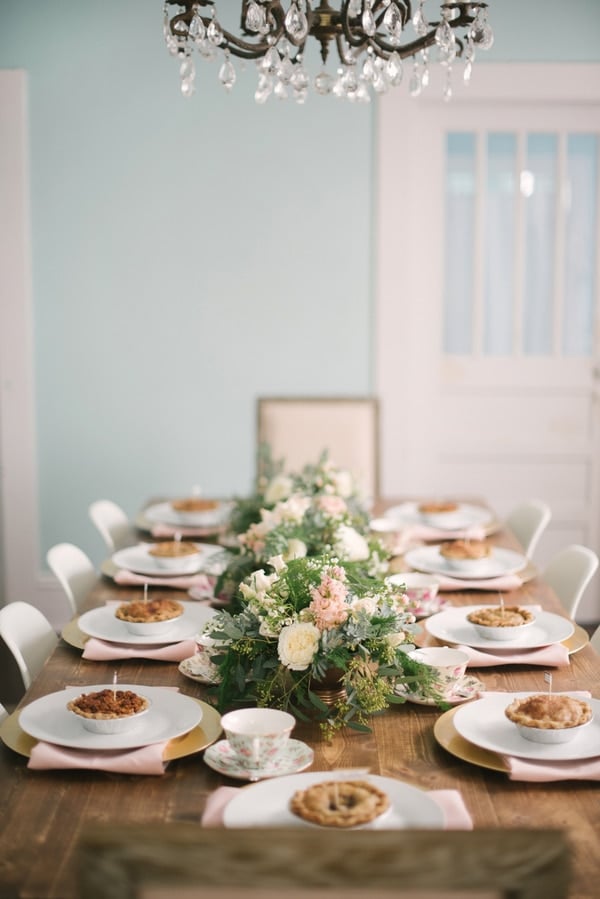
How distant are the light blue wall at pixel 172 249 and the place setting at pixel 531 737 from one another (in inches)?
121

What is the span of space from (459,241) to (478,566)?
92.6 inches

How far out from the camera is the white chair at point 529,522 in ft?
11.7

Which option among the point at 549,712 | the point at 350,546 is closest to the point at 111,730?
the point at 549,712

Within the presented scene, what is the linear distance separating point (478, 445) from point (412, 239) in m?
0.97

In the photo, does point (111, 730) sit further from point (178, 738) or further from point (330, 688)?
point (330, 688)

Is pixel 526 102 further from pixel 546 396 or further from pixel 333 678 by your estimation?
pixel 333 678

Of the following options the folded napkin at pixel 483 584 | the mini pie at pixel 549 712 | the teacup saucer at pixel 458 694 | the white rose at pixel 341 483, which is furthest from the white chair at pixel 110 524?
the mini pie at pixel 549 712

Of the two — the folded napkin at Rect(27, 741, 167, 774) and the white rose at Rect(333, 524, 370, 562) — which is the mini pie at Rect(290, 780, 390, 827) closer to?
the folded napkin at Rect(27, 741, 167, 774)

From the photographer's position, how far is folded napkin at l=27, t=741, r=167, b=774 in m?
1.63

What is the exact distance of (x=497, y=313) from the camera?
4.87 metres

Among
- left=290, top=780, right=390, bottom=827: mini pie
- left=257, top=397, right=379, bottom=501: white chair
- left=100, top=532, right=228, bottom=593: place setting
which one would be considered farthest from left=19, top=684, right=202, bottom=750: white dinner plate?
left=257, top=397, right=379, bottom=501: white chair

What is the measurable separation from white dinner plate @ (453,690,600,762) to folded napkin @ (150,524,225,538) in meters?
1.61

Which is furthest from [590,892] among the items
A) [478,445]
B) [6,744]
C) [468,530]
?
[478,445]

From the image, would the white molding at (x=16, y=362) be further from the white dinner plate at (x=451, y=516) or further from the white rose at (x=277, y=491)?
the white rose at (x=277, y=491)
